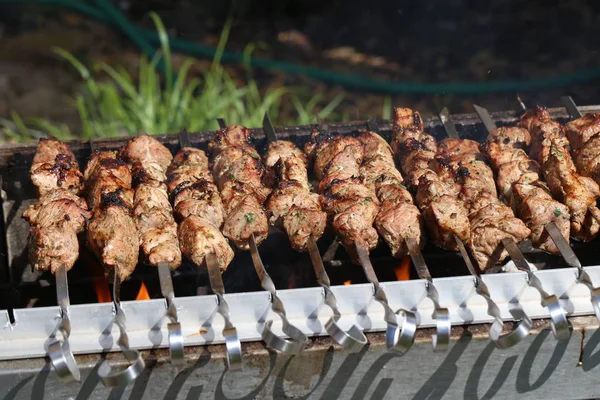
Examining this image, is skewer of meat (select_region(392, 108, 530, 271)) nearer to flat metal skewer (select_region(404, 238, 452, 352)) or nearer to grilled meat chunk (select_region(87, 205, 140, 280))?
flat metal skewer (select_region(404, 238, 452, 352))

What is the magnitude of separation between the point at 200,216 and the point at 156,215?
0.17 meters

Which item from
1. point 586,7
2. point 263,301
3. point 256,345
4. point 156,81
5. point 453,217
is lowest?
point 256,345

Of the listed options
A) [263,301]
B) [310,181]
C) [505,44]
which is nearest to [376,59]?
[505,44]

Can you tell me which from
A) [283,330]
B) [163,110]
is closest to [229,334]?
[283,330]

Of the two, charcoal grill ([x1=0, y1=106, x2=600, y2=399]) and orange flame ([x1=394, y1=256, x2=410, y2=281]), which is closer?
charcoal grill ([x1=0, y1=106, x2=600, y2=399])

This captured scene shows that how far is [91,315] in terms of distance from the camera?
2441 mm

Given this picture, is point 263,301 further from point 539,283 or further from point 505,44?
point 505,44

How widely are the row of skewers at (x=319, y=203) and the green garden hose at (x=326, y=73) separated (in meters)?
3.29

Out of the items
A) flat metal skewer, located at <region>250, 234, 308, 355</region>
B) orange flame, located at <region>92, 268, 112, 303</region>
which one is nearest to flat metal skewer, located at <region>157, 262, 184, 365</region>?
flat metal skewer, located at <region>250, 234, 308, 355</region>

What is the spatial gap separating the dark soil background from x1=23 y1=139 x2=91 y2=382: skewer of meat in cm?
424

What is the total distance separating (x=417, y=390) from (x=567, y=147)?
1.37 metres

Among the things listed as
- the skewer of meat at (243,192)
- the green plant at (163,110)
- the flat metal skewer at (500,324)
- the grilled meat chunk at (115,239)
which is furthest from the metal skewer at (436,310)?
the green plant at (163,110)

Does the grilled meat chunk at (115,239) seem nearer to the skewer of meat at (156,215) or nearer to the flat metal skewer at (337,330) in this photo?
the skewer of meat at (156,215)

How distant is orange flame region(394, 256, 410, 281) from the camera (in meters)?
3.05
